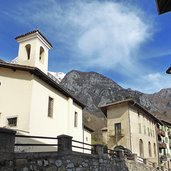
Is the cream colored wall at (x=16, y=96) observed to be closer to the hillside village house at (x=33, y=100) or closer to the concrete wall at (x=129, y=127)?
the hillside village house at (x=33, y=100)

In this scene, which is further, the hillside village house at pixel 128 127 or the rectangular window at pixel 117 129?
the rectangular window at pixel 117 129

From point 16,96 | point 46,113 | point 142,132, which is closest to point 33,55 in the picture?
point 46,113

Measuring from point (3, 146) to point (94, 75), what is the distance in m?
108

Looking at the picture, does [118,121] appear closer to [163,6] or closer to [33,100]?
[33,100]

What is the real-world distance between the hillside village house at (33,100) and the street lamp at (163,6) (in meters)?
11.1

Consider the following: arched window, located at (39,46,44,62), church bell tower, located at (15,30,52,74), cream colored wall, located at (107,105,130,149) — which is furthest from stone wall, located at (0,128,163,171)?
cream colored wall, located at (107,105,130,149)

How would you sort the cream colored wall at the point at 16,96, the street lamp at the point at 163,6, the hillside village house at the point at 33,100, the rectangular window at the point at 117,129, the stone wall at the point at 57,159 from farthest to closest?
the rectangular window at the point at 117,129
the hillside village house at the point at 33,100
the cream colored wall at the point at 16,96
the stone wall at the point at 57,159
the street lamp at the point at 163,6

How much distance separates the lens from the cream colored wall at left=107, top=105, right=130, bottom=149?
3300 centimetres

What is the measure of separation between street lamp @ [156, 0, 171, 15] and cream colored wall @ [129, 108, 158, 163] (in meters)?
27.3

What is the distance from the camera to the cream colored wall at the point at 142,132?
33375 millimetres

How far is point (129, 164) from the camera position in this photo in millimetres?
20500

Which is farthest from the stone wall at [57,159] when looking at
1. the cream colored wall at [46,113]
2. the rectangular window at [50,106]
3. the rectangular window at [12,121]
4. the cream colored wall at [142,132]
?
the cream colored wall at [142,132]

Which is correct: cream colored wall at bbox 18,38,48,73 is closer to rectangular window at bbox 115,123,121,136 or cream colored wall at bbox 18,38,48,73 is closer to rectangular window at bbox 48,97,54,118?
rectangular window at bbox 48,97,54,118

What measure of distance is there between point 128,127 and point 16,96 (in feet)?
63.2
